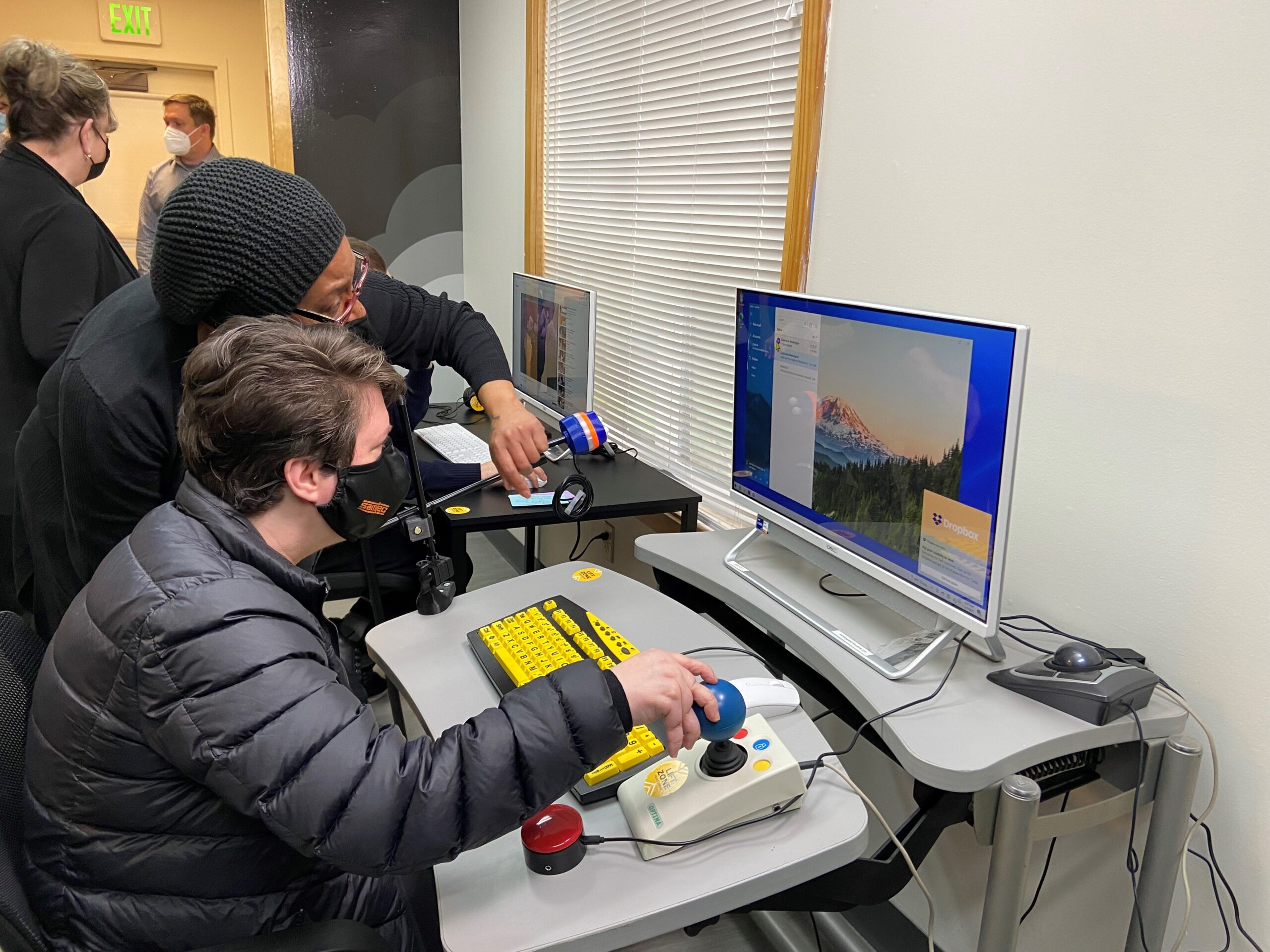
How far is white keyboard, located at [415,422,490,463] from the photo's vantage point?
251 centimetres

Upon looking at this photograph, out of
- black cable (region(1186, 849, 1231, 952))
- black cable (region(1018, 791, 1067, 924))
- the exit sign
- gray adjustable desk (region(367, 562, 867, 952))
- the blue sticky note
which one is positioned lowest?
black cable (region(1018, 791, 1067, 924))

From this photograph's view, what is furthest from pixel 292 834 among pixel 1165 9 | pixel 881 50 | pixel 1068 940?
pixel 881 50

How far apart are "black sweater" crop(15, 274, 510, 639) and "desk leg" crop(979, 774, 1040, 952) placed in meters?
1.25

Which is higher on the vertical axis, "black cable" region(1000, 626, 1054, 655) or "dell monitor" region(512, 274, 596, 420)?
"dell monitor" region(512, 274, 596, 420)

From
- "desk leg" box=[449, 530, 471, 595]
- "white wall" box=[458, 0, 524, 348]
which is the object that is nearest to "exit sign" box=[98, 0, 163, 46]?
"white wall" box=[458, 0, 524, 348]

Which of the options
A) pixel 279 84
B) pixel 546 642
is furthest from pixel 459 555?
pixel 279 84

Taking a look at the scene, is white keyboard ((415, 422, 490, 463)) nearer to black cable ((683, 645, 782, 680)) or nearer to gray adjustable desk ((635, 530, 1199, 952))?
black cable ((683, 645, 782, 680))

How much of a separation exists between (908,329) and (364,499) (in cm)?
74

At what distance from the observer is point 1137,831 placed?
1304mm

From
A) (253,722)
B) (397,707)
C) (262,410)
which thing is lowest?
(397,707)

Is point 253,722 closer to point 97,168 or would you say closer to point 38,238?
point 38,238

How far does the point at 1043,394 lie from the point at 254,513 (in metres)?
1.17

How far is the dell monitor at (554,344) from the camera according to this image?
2461mm

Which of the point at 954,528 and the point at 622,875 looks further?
the point at 954,528
